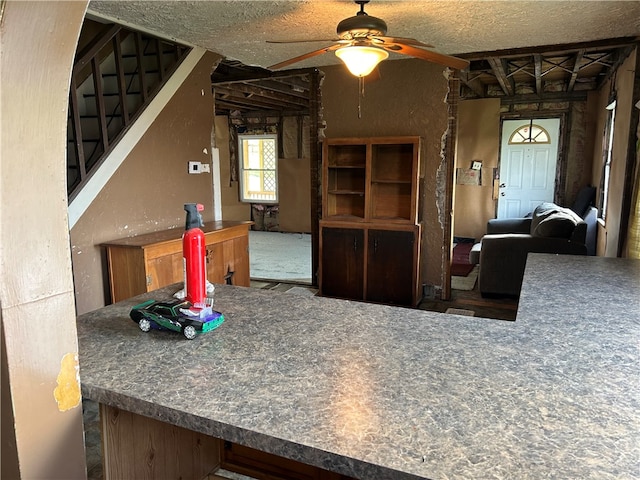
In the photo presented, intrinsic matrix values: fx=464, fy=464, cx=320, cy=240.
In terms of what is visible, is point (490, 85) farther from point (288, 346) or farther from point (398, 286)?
point (288, 346)

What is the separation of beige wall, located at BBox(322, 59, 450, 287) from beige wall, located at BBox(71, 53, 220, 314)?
4.26 ft

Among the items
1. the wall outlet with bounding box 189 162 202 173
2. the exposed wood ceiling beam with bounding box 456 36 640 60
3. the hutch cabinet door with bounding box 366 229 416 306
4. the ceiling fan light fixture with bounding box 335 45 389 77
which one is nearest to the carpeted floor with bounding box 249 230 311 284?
the hutch cabinet door with bounding box 366 229 416 306

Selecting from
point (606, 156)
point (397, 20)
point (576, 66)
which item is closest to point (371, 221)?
point (397, 20)

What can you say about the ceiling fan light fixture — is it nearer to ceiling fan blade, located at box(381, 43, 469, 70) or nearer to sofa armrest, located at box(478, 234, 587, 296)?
ceiling fan blade, located at box(381, 43, 469, 70)

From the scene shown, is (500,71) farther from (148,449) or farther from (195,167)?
(148,449)

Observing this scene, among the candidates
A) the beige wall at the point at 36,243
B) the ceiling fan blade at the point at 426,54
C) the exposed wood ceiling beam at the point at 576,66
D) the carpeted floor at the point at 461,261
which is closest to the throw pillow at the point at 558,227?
the carpeted floor at the point at 461,261

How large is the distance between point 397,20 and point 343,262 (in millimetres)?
2332

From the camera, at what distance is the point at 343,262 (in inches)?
187

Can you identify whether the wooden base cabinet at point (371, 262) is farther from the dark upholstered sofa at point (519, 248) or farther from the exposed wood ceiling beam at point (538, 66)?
the exposed wood ceiling beam at point (538, 66)

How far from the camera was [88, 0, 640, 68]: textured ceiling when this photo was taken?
2.95m

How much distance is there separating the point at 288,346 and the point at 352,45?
1.93 m

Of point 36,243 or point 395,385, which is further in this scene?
point 395,385

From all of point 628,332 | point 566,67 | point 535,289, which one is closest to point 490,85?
point 566,67

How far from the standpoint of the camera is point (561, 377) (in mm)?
1090
